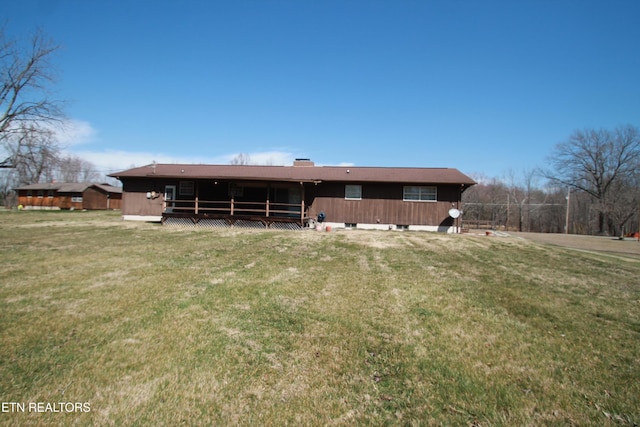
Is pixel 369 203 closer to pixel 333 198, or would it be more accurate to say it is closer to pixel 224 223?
pixel 333 198

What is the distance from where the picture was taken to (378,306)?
5.28 meters

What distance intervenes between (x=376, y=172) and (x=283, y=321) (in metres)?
16.5

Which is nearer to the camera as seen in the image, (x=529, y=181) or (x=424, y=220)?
(x=424, y=220)

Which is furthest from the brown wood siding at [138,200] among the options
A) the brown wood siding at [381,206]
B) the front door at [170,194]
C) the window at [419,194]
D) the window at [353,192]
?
the window at [419,194]

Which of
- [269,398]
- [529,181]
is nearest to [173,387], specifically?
[269,398]

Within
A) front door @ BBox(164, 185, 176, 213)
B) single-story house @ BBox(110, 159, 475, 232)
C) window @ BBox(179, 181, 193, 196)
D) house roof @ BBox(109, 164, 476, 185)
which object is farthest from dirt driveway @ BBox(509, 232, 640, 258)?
front door @ BBox(164, 185, 176, 213)

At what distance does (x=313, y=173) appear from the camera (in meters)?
19.8

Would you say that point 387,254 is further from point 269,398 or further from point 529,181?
point 529,181

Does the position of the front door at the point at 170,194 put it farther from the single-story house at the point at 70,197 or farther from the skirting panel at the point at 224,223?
the single-story house at the point at 70,197

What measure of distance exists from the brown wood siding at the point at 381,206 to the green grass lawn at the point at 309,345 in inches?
409

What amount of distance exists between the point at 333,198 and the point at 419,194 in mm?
5177

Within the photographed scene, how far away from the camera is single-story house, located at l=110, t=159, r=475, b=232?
17125 millimetres

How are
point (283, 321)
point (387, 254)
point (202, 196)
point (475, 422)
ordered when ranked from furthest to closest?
point (202, 196)
point (387, 254)
point (283, 321)
point (475, 422)

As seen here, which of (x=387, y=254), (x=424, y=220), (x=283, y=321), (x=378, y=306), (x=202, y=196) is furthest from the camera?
(x=202, y=196)
